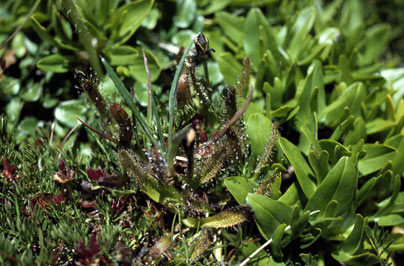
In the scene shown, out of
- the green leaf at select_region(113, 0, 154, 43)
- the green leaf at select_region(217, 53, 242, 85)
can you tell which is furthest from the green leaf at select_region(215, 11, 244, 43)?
the green leaf at select_region(113, 0, 154, 43)

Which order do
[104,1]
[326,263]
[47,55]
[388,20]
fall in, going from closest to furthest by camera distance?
[326,263] → [104,1] → [47,55] → [388,20]

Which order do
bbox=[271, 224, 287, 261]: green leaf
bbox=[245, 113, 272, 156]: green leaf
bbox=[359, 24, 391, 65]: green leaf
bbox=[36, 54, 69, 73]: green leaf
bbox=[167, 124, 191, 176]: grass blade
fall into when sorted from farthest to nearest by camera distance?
bbox=[359, 24, 391, 65]: green leaf
bbox=[36, 54, 69, 73]: green leaf
bbox=[245, 113, 272, 156]: green leaf
bbox=[271, 224, 287, 261]: green leaf
bbox=[167, 124, 191, 176]: grass blade

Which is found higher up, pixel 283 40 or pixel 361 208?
pixel 283 40

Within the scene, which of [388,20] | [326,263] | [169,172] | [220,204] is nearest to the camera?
[169,172]

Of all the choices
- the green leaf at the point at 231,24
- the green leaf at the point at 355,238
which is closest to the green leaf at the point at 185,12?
the green leaf at the point at 231,24

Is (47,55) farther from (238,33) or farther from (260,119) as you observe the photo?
(260,119)

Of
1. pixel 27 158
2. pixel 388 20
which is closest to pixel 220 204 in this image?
pixel 27 158

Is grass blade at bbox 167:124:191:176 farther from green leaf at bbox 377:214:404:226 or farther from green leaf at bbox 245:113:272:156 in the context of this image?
green leaf at bbox 377:214:404:226
